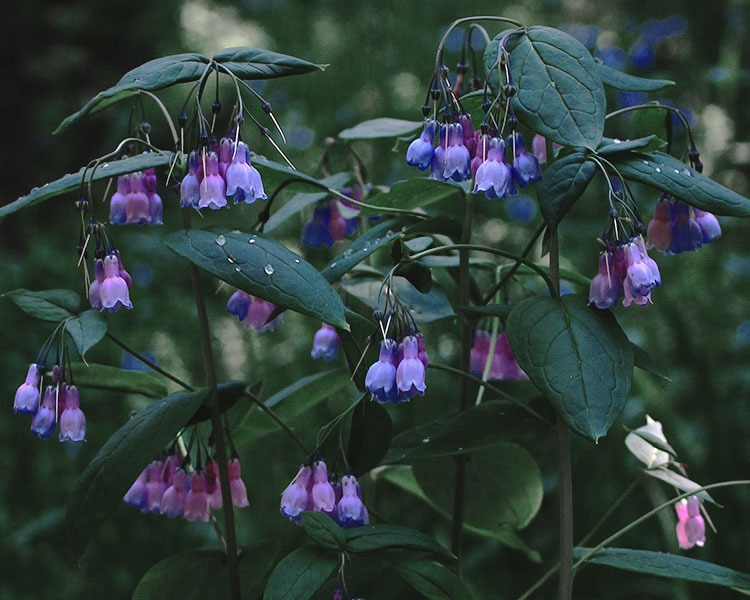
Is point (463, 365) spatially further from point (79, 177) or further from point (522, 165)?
point (79, 177)

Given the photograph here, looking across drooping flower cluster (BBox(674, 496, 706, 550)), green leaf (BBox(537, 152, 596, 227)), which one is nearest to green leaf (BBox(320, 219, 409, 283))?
green leaf (BBox(537, 152, 596, 227))

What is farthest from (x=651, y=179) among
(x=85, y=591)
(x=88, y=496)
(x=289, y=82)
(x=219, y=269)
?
(x=289, y=82)

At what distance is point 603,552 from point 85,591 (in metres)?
1.78

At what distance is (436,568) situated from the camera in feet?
4.25

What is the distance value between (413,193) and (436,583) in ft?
2.26

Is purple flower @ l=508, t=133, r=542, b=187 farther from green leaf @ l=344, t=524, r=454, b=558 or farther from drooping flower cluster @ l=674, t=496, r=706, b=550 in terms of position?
drooping flower cluster @ l=674, t=496, r=706, b=550

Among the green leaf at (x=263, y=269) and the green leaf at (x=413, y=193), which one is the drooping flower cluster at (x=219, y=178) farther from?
the green leaf at (x=413, y=193)

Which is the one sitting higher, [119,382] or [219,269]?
[219,269]

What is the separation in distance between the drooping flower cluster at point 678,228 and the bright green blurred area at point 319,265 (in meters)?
0.63

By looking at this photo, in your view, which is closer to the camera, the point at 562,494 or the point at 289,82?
the point at 562,494

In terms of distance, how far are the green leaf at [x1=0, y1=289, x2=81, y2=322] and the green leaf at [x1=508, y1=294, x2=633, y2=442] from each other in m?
0.76

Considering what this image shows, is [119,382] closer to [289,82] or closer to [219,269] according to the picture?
[219,269]

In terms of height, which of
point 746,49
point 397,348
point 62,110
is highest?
point 397,348

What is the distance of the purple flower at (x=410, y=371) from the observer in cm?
125
